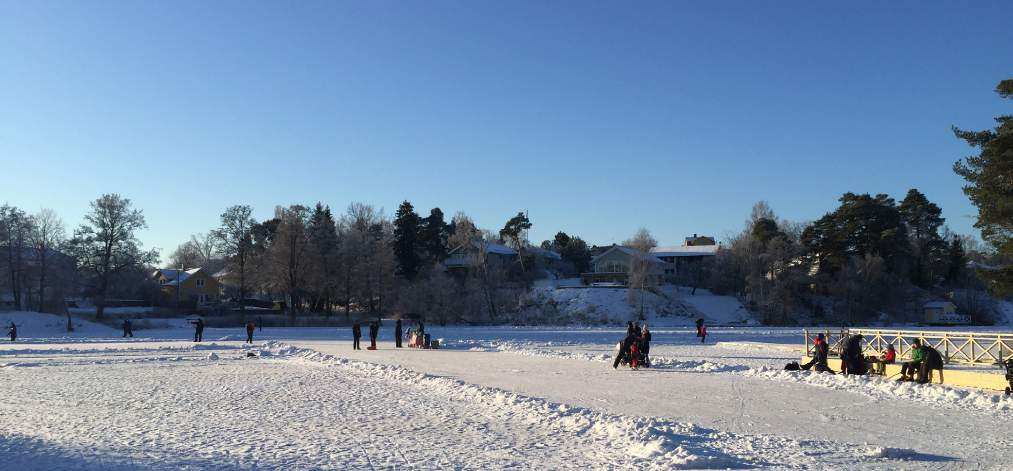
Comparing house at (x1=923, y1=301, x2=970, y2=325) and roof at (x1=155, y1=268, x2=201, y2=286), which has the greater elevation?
roof at (x1=155, y1=268, x2=201, y2=286)

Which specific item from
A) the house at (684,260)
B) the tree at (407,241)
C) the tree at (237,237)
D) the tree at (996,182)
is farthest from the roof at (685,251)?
the tree at (996,182)

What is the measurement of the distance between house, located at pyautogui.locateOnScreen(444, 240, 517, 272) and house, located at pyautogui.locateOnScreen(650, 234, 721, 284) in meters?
20.2

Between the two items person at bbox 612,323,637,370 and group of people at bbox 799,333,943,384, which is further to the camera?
person at bbox 612,323,637,370

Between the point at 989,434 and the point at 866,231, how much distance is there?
68.2 m

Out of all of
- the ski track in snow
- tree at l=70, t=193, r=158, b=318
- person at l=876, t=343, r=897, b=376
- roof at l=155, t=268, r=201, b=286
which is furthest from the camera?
roof at l=155, t=268, r=201, b=286

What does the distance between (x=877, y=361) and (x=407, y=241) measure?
65.7 metres

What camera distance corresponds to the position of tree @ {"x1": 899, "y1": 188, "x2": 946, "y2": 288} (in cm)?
7931

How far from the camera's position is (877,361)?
20.3 m

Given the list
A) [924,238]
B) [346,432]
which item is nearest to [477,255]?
[924,238]

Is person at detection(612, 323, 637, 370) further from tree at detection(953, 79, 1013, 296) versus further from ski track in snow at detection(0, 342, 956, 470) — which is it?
tree at detection(953, 79, 1013, 296)

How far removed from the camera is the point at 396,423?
12.4 m

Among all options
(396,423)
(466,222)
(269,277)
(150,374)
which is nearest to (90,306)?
(269,277)

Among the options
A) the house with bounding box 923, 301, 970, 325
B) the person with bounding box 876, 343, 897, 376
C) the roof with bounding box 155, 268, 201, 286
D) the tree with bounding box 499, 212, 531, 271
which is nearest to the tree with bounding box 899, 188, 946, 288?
the house with bounding box 923, 301, 970, 325

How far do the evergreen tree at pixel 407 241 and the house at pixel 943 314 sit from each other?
5235 centimetres
